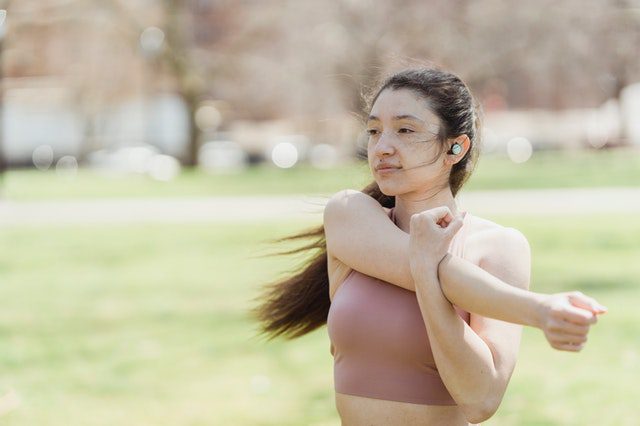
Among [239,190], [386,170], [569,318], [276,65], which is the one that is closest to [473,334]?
[569,318]

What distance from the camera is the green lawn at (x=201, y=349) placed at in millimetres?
5625

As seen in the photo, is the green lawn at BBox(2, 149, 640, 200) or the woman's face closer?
the woman's face

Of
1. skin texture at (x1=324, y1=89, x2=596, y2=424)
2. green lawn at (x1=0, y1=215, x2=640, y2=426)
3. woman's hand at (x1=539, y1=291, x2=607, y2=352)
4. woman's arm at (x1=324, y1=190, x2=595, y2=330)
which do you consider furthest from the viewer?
green lawn at (x1=0, y1=215, x2=640, y2=426)

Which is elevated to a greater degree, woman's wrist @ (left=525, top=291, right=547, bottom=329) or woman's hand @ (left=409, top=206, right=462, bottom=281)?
woman's hand @ (left=409, top=206, right=462, bottom=281)

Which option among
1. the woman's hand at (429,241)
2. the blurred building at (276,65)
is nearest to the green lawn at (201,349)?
the woman's hand at (429,241)

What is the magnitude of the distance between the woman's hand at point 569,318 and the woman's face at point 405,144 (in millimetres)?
672

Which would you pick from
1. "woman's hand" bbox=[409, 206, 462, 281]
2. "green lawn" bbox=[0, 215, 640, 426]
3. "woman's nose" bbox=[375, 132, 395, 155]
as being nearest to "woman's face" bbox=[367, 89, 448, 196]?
"woman's nose" bbox=[375, 132, 395, 155]

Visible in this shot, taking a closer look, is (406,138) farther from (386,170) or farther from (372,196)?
(372,196)

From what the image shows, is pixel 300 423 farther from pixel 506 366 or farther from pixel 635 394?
pixel 506 366

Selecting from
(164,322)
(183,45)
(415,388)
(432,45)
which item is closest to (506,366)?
(415,388)

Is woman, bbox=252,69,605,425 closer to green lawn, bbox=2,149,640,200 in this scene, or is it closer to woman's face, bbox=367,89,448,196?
woman's face, bbox=367,89,448,196

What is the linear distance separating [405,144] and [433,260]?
400mm

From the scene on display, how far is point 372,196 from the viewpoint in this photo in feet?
10.5

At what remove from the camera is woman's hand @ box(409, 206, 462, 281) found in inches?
104
